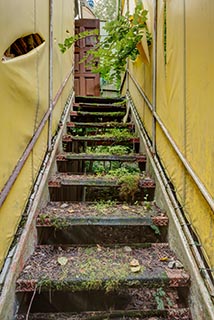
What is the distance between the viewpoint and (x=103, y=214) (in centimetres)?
193

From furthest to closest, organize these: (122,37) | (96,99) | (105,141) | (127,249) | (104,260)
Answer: (96,99), (105,141), (122,37), (127,249), (104,260)

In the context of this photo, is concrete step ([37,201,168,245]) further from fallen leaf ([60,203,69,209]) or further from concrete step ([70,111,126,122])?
concrete step ([70,111,126,122])

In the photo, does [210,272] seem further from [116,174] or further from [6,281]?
[116,174]

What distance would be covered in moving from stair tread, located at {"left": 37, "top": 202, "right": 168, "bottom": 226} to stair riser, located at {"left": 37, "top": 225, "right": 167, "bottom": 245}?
35 mm

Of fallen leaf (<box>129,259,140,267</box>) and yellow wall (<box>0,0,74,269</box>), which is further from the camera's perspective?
fallen leaf (<box>129,259,140,267</box>)

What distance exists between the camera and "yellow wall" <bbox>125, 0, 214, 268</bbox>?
52.7 inches

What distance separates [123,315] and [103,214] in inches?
27.2

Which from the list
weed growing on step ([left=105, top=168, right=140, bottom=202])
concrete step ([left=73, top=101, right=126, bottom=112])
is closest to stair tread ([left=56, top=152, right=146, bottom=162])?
weed growing on step ([left=105, top=168, right=140, bottom=202])

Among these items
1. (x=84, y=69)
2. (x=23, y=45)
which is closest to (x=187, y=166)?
(x=23, y=45)

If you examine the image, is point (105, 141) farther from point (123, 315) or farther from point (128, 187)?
point (123, 315)

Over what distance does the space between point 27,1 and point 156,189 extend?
1594 mm

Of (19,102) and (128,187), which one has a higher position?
(19,102)

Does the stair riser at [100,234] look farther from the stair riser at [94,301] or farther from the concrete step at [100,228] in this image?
the stair riser at [94,301]

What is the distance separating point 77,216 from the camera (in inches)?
73.5
